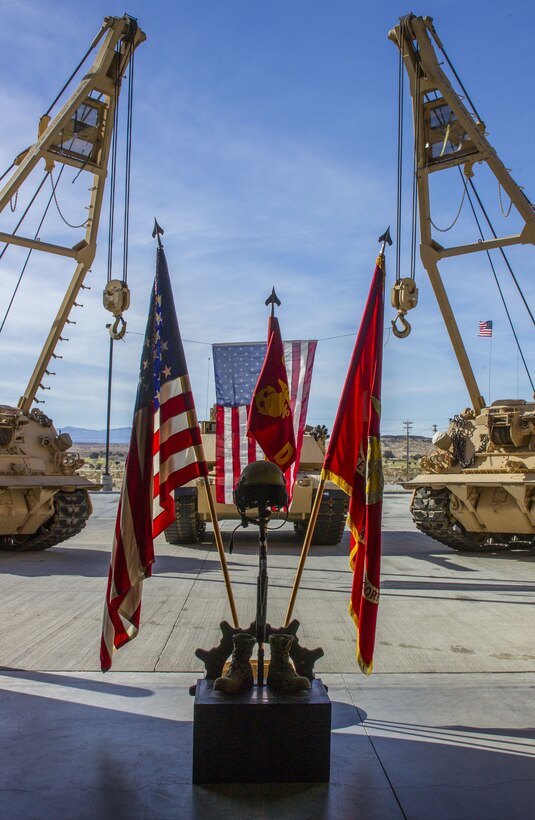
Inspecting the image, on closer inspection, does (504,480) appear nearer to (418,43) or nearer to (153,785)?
(418,43)

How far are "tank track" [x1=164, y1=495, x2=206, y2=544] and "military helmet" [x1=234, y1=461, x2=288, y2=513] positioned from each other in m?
8.55

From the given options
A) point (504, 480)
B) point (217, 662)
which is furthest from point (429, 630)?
point (504, 480)

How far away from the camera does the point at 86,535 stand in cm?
1509

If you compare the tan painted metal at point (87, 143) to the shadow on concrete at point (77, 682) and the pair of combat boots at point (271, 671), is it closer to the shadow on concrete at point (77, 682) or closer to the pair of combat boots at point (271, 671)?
the shadow on concrete at point (77, 682)

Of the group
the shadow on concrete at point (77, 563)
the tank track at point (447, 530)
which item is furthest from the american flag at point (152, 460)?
the tank track at point (447, 530)

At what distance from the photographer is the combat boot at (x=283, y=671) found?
3.62 m

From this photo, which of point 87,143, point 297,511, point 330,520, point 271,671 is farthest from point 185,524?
point 271,671

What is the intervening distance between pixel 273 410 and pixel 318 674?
5.78 ft

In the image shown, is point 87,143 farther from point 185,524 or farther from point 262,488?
point 262,488

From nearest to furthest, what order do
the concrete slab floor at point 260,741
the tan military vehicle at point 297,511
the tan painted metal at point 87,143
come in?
1. the concrete slab floor at point 260,741
2. the tan military vehicle at point 297,511
3. the tan painted metal at point 87,143

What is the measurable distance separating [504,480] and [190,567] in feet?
15.0

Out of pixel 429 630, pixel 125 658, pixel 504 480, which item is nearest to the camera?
pixel 125 658

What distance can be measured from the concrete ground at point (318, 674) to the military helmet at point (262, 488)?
1.10m

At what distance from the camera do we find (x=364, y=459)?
421 centimetres
